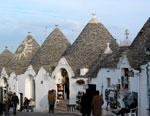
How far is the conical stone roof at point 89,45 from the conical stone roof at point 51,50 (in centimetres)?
223

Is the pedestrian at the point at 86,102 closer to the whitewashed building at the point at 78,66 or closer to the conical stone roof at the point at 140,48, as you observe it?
the whitewashed building at the point at 78,66

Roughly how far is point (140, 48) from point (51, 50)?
1434cm

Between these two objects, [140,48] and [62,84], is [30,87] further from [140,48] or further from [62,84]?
[140,48]

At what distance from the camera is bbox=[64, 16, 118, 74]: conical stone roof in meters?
31.8

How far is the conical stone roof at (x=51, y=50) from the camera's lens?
36.0 meters

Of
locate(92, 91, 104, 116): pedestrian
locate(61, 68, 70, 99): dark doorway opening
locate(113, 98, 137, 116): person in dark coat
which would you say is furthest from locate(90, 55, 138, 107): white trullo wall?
locate(61, 68, 70, 99): dark doorway opening

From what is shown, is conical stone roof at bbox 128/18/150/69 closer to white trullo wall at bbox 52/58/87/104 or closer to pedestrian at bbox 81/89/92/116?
pedestrian at bbox 81/89/92/116

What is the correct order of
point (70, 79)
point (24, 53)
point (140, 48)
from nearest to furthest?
1. point (140, 48)
2. point (70, 79)
3. point (24, 53)

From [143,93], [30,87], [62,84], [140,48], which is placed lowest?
[143,93]

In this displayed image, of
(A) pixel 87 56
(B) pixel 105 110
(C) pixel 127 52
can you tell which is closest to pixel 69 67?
(A) pixel 87 56

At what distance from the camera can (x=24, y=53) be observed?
4097 cm

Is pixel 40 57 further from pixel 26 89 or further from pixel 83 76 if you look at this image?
pixel 83 76

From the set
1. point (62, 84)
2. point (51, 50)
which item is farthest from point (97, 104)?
point (51, 50)

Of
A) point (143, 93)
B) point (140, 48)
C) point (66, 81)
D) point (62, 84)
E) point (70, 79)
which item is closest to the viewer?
point (143, 93)
